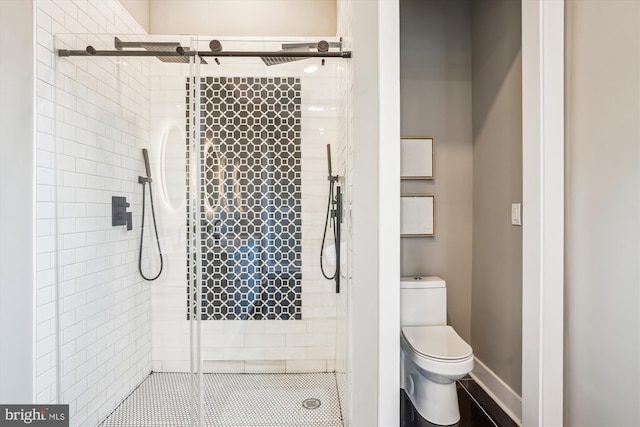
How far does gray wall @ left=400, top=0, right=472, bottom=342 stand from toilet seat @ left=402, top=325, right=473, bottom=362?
40 centimetres

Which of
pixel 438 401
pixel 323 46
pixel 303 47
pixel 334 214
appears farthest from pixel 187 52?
pixel 438 401

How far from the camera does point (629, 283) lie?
1244 millimetres

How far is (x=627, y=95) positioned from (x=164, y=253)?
7.43 ft

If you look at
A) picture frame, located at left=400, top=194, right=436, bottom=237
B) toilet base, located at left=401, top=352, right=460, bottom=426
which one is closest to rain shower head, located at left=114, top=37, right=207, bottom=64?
picture frame, located at left=400, top=194, right=436, bottom=237

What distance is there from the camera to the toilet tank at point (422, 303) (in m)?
2.21

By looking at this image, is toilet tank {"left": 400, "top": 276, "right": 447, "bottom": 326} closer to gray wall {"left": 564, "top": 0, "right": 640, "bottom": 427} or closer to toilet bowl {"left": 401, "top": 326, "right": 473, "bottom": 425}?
toilet bowl {"left": 401, "top": 326, "right": 473, "bottom": 425}

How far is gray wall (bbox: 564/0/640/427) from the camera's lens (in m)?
1.23

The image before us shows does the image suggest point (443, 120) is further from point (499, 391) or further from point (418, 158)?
point (499, 391)

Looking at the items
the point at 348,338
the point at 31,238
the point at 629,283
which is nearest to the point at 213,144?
the point at 31,238

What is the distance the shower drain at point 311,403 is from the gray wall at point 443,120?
1048mm

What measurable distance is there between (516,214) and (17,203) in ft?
8.42

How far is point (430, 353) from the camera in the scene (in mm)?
1824

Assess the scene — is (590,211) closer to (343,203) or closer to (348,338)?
(343,203)

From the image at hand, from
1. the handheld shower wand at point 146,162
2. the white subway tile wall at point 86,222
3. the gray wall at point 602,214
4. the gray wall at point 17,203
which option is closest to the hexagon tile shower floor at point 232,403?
the white subway tile wall at point 86,222
